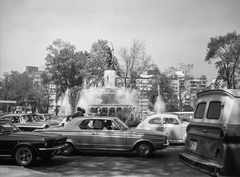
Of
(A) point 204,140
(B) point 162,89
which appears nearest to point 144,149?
(A) point 204,140

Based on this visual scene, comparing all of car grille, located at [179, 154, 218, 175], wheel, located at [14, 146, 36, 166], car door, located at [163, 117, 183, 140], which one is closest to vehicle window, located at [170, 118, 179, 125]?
car door, located at [163, 117, 183, 140]

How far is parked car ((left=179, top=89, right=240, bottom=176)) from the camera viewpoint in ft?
17.6

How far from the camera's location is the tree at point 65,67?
51594 millimetres

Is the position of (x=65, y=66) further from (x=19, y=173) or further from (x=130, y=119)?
(x=19, y=173)

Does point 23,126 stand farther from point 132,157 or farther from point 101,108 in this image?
point 101,108

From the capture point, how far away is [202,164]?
5.91 meters

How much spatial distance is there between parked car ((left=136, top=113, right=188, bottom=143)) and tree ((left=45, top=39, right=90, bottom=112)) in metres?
36.7

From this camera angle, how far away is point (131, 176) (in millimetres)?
7496

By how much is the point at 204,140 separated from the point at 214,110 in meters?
0.66

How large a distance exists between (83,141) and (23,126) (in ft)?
20.8

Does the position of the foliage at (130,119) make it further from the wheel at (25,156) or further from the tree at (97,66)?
the tree at (97,66)

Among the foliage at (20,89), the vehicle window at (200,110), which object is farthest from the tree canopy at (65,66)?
the vehicle window at (200,110)

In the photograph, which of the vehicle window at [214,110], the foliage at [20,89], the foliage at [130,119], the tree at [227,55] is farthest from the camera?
the foliage at [20,89]

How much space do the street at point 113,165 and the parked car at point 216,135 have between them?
161cm
